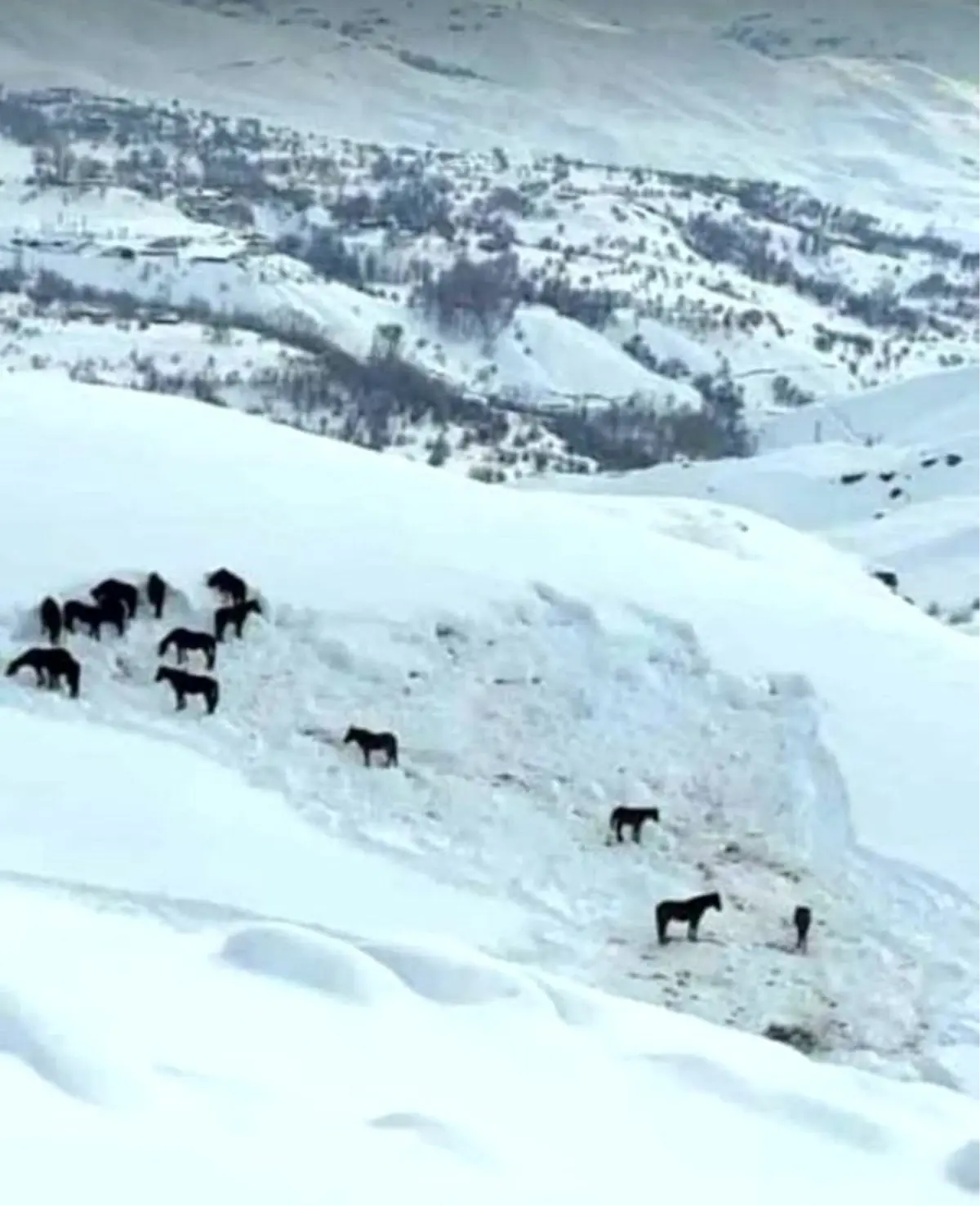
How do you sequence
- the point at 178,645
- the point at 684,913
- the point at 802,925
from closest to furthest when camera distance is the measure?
the point at 684,913 → the point at 802,925 → the point at 178,645

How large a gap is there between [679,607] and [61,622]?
25.0ft

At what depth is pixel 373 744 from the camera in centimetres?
1808

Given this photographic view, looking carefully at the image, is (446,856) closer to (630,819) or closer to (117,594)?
(630,819)

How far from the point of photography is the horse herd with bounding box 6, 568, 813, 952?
17664 mm

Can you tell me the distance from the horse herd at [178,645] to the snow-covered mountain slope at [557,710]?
181 mm

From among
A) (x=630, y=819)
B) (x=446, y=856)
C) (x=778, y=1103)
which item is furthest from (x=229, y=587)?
(x=778, y=1103)

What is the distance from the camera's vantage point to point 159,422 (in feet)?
86.9

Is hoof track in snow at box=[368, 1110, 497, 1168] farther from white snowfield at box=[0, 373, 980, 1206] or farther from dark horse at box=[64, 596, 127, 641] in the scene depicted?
dark horse at box=[64, 596, 127, 641]

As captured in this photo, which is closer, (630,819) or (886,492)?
(630,819)

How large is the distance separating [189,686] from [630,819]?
185 inches

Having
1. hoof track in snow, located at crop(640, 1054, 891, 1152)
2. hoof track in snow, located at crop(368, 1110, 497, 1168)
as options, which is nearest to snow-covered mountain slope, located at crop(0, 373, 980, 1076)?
hoof track in snow, located at crop(640, 1054, 891, 1152)

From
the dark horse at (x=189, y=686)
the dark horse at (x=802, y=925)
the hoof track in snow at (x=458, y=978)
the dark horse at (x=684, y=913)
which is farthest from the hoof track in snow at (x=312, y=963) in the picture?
the dark horse at (x=189, y=686)

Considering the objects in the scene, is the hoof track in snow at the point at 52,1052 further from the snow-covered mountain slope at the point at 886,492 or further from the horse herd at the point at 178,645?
the snow-covered mountain slope at the point at 886,492

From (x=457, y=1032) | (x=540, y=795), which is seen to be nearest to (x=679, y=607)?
(x=540, y=795)
